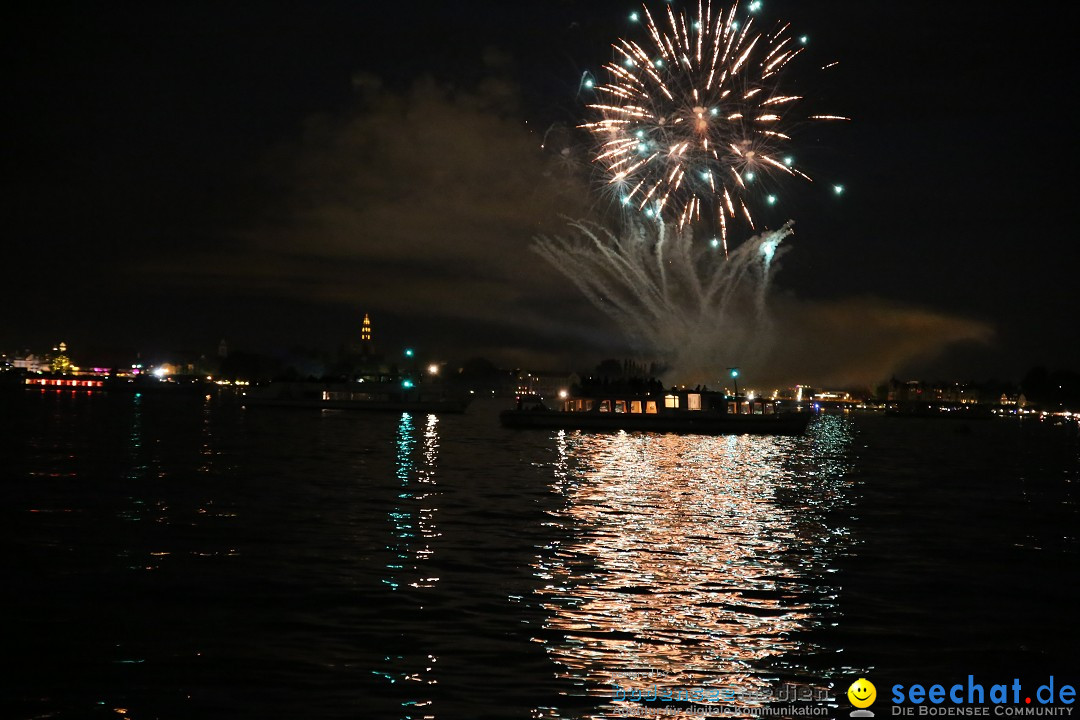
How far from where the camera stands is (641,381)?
310ft

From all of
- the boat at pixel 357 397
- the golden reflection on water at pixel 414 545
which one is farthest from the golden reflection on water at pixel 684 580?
the boat at pixel 357 397

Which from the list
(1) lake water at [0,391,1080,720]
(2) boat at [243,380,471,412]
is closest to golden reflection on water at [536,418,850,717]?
(1) lake water at [0,391,1080,720]

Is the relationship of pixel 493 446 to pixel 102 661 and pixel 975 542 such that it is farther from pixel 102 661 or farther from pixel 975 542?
pixel 102 661

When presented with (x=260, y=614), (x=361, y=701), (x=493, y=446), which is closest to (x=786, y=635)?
(x=361, y=701)

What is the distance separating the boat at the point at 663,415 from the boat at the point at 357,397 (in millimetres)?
43361

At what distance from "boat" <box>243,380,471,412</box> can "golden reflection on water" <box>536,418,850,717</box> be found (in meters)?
95.8

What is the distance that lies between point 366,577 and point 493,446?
4320 cm

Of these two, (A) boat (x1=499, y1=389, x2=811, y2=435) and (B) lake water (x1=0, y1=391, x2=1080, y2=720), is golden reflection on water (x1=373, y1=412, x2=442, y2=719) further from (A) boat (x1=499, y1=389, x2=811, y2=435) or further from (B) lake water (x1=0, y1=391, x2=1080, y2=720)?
(A) boat (x1=499, y1=389, x2=811, y2=435)

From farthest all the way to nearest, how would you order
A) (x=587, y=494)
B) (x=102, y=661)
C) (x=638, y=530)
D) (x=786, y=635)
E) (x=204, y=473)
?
(x=204, y=473), (x=587, y=494), (x=638, y=530), (x=786, y=635), (x=102, y=661)

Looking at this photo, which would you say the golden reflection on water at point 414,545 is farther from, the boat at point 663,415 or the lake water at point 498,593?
the boat at point 663,415

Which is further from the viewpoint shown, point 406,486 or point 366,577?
point 406,486

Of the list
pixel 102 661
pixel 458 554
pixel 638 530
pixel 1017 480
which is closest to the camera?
pixel 102 661

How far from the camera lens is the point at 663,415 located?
87438 millimetres

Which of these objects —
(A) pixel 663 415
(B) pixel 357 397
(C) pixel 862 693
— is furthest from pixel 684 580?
(B) pixel 357 397
